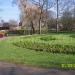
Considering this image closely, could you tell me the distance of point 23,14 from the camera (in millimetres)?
57125

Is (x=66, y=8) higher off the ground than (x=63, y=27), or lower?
higher

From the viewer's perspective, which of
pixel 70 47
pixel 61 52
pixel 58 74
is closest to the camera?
pixel 58 74

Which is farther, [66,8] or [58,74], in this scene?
[66,8]

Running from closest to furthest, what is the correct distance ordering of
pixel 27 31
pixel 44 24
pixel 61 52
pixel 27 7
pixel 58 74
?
1. pixel 58 74
2. pixel 61 52
3. pixel 27 7
4. pixel 27 31
5. pixel 44 24

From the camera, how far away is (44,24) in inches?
2544

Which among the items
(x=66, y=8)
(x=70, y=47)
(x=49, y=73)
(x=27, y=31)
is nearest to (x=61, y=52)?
(x=70, y=47)

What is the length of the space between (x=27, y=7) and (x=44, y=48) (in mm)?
37452

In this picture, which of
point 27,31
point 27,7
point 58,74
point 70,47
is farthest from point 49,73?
point 27,31

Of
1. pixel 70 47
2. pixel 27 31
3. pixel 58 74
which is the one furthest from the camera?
pixel 27 31

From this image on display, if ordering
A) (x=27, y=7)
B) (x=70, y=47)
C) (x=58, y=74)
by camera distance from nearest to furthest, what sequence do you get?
(x=58, y=74) → (x=70, y=47) → (x=27, y=7)

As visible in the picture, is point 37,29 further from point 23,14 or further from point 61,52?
point 61,52

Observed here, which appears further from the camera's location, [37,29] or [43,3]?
[37,29]

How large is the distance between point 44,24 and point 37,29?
315 cm

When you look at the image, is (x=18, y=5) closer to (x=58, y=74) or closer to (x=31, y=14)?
(x=31, y=14)
